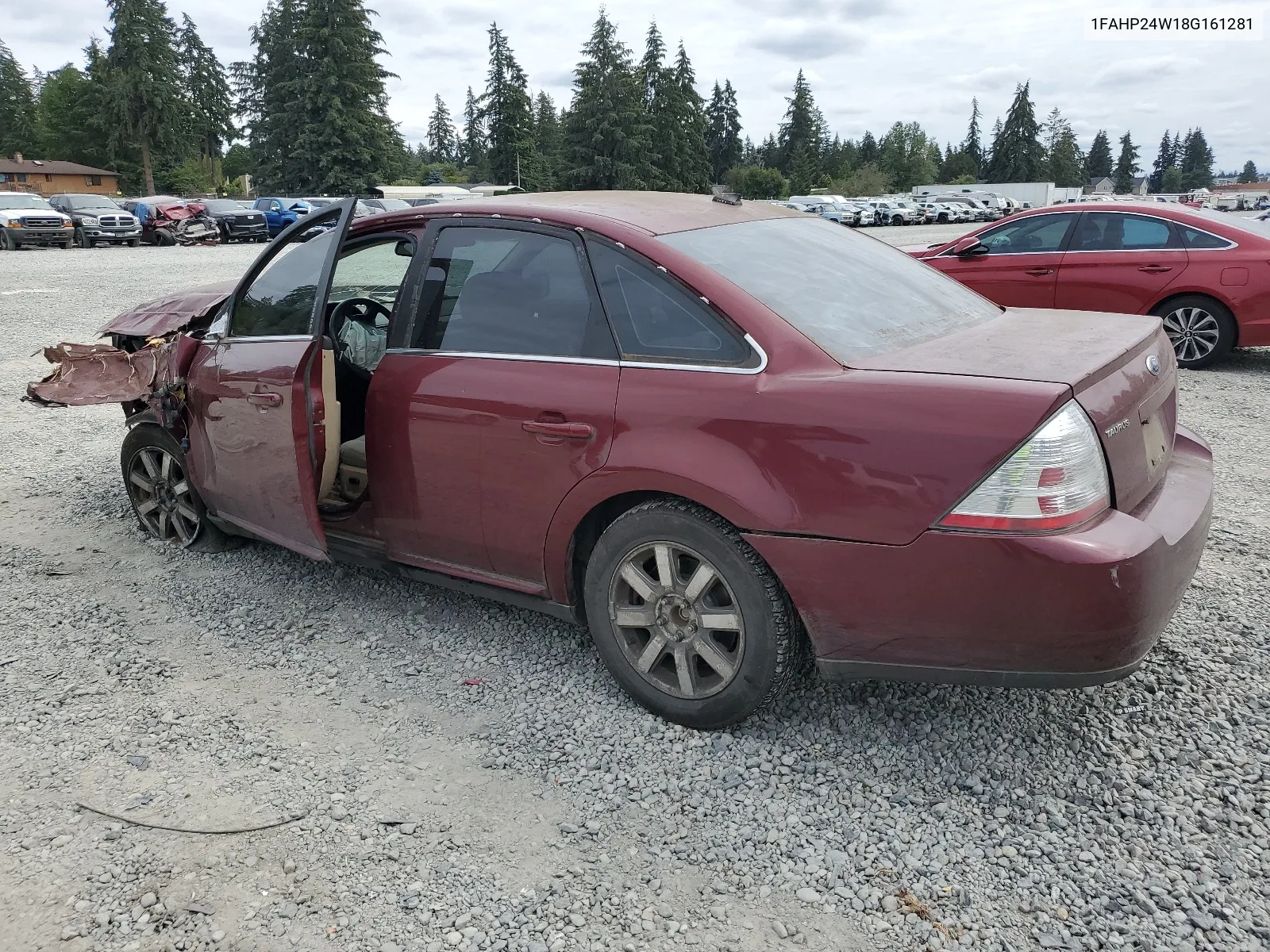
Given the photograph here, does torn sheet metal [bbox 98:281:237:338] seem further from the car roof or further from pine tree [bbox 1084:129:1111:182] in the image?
pine tree [bbox 1084:129:1111:182]

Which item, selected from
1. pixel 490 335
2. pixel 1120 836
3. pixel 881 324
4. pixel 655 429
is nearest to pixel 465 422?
pixel 490 335

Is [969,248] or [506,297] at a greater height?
[969,248]

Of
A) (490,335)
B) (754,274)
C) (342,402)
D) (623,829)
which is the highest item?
(754,274)

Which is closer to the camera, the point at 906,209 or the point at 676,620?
the point at 676,620

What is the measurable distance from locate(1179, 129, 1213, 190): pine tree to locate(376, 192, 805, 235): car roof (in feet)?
565

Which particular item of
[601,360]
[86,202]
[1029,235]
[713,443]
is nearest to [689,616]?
[713,443]

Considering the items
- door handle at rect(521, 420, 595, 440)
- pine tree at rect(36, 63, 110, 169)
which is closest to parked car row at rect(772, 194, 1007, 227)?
door handle at rect(521, 420, 595, 440)

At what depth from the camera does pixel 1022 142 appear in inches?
4279

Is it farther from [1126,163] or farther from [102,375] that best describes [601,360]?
[1126,163]

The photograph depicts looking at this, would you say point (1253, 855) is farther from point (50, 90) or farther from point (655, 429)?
point (50, 90)

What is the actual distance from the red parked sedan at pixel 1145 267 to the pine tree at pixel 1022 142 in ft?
365

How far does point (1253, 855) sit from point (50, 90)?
341ft

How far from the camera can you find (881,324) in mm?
3199

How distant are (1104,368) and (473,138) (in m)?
121
